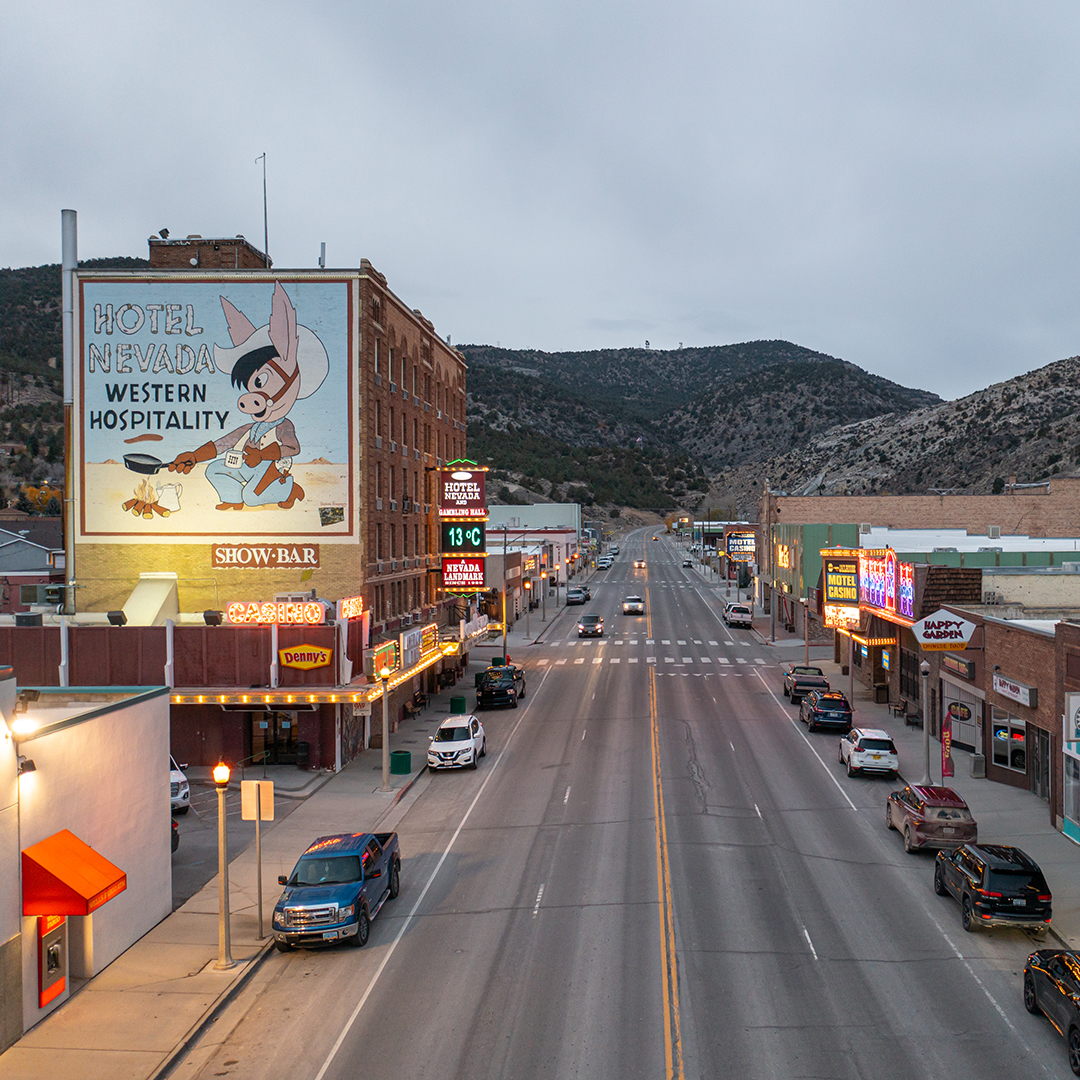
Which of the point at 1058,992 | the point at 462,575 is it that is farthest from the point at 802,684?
the point at 1058,992

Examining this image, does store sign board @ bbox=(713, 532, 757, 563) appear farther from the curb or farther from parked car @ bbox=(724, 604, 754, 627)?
the curb

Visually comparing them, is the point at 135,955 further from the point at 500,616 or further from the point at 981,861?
the point at 500,616

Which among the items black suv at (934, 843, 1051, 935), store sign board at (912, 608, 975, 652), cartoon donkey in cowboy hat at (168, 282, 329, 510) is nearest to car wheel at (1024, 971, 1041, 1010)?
black suv at (934, 843, 1051, 935)

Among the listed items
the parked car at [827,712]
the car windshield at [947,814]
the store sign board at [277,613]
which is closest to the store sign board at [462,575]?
the store sign board at [277,613]

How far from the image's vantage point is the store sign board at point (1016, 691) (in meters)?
29.1

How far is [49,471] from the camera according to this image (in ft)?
432

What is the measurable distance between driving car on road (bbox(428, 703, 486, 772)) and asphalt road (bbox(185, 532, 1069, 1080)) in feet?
2.81

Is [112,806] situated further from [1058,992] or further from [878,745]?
[878,745]

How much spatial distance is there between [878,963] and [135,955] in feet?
45.5

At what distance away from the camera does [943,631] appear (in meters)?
33.5

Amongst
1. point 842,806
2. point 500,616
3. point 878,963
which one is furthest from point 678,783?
point 500,616

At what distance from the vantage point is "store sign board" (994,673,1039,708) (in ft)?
95.6

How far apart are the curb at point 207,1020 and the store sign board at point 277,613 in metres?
16.4

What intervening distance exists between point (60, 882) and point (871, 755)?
991 inches
